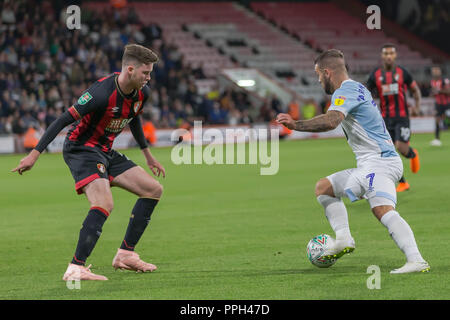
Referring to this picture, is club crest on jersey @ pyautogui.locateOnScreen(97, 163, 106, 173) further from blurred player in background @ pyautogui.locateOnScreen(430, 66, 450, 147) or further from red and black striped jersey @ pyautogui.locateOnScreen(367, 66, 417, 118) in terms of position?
blurred player in background @ pyautogui.locateOnScreen(430, 66, 450, 147)

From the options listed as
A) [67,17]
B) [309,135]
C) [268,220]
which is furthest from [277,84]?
[268,220]

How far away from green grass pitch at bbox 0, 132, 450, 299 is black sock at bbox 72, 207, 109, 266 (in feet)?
0.88

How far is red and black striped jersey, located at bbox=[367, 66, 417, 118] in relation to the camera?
13.4 m

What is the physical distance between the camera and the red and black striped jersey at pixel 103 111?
6809 mm

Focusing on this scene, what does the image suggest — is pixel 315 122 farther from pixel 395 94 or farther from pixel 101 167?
pixel 395 94

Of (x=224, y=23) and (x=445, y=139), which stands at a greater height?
(x=224, y=23)

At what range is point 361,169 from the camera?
6.89m

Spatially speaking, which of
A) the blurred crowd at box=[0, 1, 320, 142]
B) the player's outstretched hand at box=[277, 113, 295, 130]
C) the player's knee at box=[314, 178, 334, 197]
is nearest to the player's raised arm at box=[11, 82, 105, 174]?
the player's outstretched hand at box=[277, 113, 295, 130]

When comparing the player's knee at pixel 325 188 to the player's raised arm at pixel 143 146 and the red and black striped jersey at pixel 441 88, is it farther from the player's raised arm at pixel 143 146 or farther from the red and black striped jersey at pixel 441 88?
the red and black striped jersey at pixel 441 88

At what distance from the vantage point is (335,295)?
585 centimetres

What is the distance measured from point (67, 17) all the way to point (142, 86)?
87.7ft

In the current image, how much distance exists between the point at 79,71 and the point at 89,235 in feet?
76.2

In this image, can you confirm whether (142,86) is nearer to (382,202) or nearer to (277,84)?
(382,202)

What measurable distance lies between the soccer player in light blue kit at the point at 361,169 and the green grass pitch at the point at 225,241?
11.8 inches
